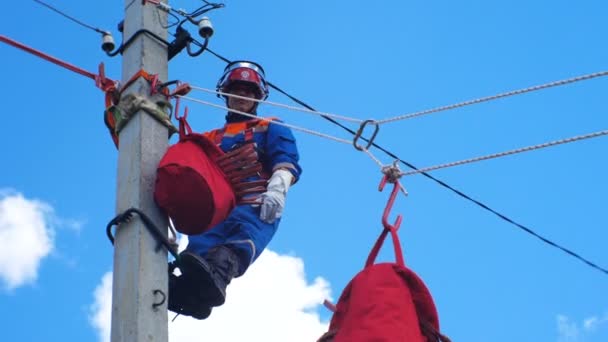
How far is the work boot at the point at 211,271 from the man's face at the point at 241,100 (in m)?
1.17

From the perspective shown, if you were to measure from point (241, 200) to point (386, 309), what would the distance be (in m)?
1.36

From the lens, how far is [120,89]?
5.01 metres

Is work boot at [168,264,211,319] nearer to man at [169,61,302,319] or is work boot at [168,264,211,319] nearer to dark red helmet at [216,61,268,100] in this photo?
man at [169,61,302,319]

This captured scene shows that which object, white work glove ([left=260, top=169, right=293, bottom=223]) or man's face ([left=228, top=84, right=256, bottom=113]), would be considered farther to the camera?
man's face ([left=228, top=84, right=256, bottom=113])

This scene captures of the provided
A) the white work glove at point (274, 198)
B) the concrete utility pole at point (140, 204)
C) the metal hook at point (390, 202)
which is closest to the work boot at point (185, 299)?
the concrete utility pole at point (140, 204)

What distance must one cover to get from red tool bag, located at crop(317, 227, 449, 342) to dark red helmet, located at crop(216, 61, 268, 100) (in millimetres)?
2331

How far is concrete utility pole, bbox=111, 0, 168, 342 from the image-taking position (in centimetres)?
410

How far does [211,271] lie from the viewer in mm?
4871

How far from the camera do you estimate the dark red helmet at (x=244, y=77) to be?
20.0 ft

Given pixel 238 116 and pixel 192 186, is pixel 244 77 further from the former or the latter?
pixel 192 186

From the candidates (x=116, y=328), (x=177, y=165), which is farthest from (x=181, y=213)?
(x=116, y=328)

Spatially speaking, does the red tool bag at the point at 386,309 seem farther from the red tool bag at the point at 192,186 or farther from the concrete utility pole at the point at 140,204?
the red tool bag at the point at 192,186

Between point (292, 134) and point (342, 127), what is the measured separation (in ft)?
3.01

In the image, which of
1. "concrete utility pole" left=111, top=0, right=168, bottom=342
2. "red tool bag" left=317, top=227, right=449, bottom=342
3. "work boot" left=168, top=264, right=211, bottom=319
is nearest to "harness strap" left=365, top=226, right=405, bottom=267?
"red tool bag" left=317, top=227, right=449, bottom=342
